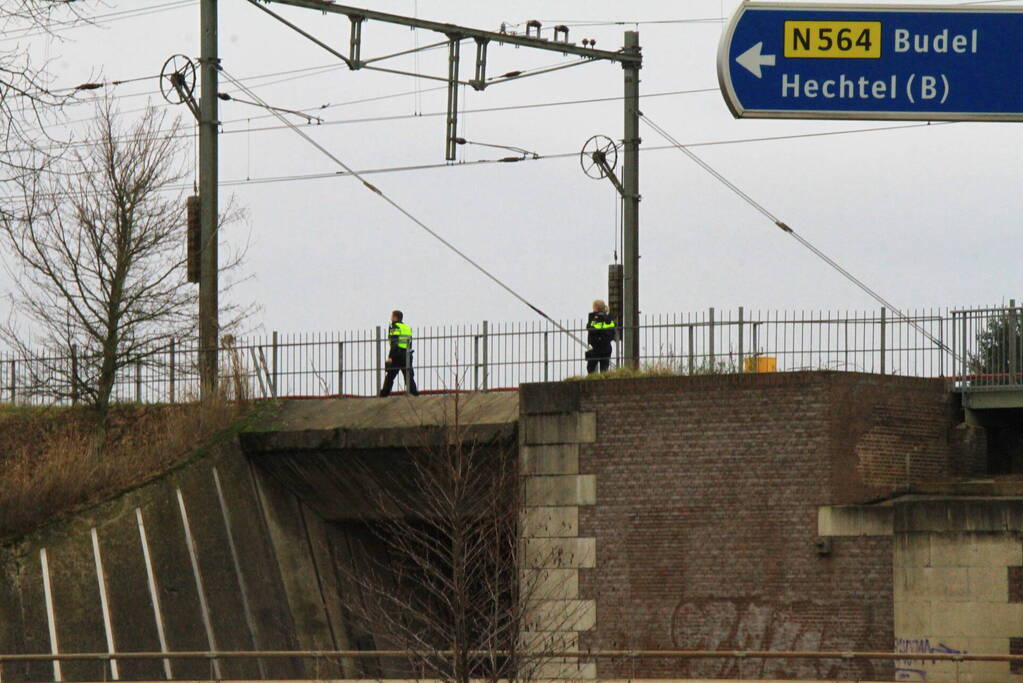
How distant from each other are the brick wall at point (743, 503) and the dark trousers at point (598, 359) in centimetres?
214

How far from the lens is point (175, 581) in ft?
84.5

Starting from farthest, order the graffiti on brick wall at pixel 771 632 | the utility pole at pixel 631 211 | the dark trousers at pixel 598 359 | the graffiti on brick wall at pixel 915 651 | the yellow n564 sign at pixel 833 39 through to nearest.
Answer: the utility pole at pixel 631 211 → the dark trousers at pixel 598 359 → the graffiti on brick wall at pixel 771 632 → the graffiti on brick wall at pixel 915 651 → the yellow n564 sign at pixel 833 39

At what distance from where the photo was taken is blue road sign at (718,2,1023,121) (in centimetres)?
732

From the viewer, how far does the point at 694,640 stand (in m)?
23.2

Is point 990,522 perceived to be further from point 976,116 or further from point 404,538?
point 976,116

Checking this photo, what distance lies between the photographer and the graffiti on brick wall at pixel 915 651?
21.4m

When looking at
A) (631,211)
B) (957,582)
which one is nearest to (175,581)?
(631,211)

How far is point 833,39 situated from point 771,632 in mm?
16547

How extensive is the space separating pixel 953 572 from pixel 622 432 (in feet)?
17.3

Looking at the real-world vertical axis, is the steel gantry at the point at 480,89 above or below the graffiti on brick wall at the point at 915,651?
above

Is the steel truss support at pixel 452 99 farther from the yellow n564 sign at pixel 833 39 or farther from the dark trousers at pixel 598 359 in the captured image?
the yellow n564 sign at pixel 833 39

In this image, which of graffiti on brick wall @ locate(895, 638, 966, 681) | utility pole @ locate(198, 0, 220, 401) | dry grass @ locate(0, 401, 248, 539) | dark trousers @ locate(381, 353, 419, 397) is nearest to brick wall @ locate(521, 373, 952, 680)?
graffiti on brick wall @ locate(895, 638, 966, 681)

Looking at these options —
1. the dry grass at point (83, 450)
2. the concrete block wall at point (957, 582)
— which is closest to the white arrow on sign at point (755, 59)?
the concrete block wall at point (957, 582)

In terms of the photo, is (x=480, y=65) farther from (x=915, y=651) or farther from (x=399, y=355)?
(x=915, y=651)
